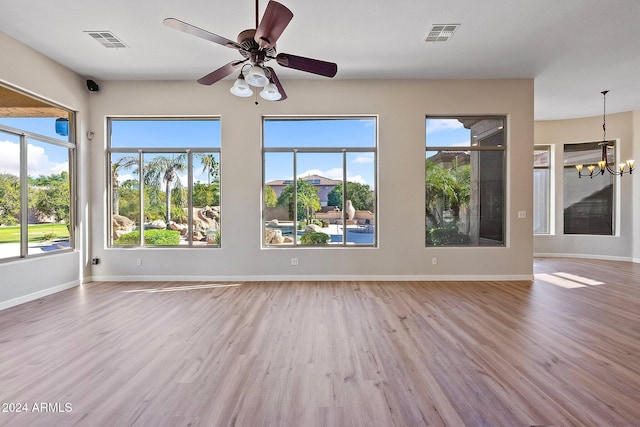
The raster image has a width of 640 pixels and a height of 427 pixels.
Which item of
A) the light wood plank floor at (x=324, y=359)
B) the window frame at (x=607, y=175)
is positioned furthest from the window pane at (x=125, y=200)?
the window frame at (x=607, y=175)

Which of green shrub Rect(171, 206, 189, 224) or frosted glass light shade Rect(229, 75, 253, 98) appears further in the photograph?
green shrub Rect(171, 206, 189, 224)

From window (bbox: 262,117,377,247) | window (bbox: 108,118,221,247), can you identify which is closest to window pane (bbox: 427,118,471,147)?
window (bbox: 262,117,377,247)

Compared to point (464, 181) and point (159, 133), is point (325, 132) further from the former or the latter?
point (159, 133)

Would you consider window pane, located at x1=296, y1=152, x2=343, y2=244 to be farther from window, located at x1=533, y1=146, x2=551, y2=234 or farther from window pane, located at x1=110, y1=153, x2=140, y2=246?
window, located at x1=533, y1=146, x2=551, y2=234

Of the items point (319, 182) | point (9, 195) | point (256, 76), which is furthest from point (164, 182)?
point (256, 76)

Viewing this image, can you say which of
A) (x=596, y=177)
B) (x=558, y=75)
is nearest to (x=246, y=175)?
(x=558, y=75)

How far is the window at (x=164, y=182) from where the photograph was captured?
5.23 m

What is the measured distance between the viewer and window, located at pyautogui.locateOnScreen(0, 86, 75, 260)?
3.87 meters

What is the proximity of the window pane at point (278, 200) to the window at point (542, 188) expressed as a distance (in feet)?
22.1

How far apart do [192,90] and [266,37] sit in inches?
133

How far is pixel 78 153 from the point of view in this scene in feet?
16.0

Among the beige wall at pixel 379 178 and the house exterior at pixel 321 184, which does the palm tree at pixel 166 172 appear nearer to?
the beige wall at pixel 379 178

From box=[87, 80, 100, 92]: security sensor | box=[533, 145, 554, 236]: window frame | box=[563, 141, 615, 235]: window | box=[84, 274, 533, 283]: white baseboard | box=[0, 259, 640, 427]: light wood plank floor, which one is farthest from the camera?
box=[533, 145, 554, 236]: window frame

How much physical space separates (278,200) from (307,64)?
2.87 metres
